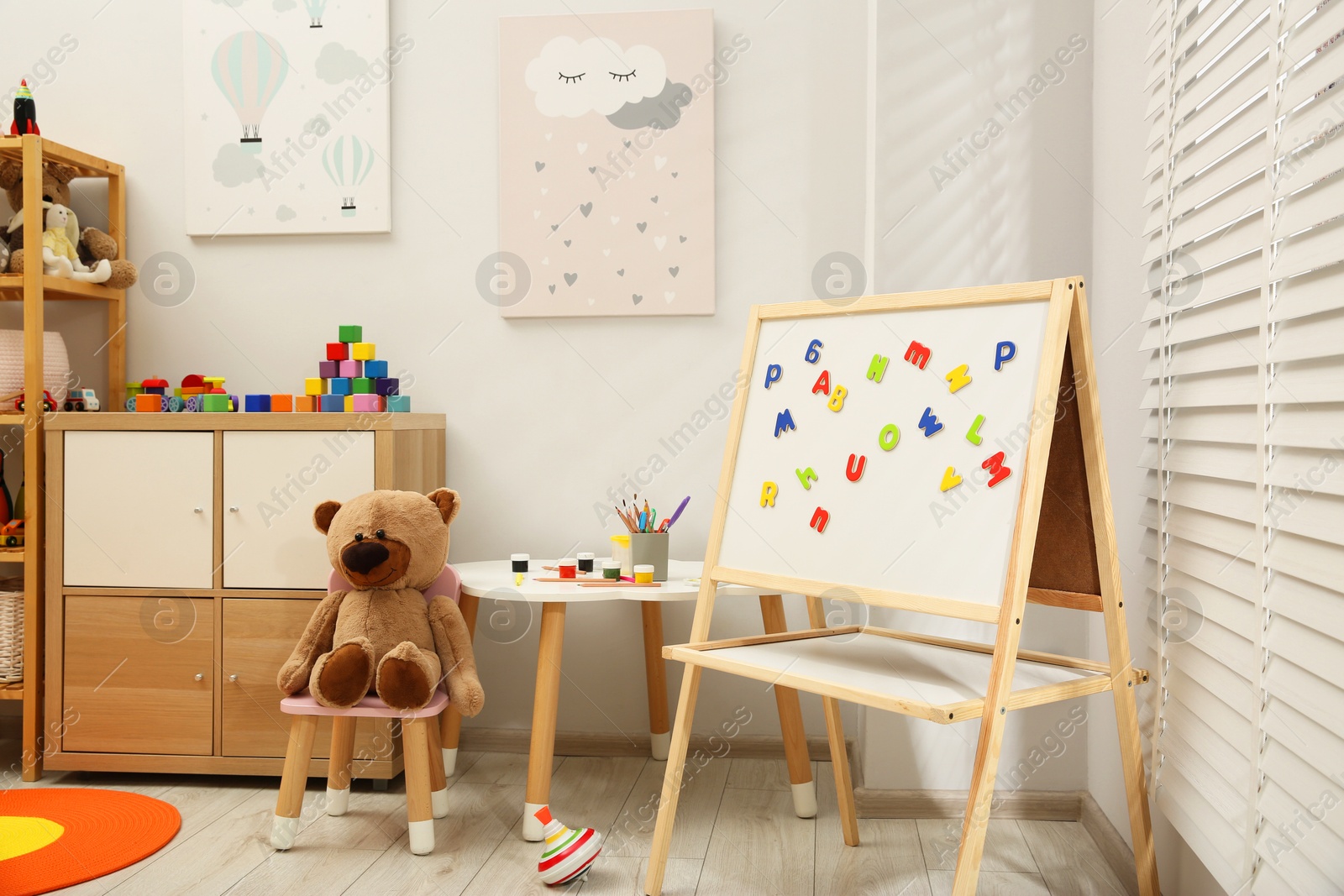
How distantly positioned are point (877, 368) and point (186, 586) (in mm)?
1620

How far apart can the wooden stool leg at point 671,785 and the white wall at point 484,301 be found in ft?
2.56

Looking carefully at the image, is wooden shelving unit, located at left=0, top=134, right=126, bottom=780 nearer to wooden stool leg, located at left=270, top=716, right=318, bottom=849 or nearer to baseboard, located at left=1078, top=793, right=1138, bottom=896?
wooden stool leg, located at left=270, top=716, right=318, bottom=849

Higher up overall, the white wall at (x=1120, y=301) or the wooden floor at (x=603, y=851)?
the white wall at (x=1120, y=301)

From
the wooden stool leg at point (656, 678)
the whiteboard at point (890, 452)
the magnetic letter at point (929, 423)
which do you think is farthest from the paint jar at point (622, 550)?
the magnetic letter at point (929, 423)

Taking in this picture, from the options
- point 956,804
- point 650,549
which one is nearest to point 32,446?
point 650,549

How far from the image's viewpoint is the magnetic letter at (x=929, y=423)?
1.47m

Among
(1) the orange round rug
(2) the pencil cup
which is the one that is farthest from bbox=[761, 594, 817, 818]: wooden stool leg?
(1) the orange round rug

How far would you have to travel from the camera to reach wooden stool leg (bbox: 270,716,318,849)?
5.98 ft

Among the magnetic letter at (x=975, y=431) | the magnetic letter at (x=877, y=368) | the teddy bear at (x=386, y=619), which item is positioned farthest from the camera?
the teddy bear at (x=386, y=619)

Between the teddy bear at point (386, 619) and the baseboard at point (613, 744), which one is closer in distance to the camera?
the teddy bear at point (386, 619)

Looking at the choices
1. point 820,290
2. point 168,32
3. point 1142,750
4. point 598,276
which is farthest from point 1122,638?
point 168,32

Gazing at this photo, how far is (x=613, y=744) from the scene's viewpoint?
97.0 inches

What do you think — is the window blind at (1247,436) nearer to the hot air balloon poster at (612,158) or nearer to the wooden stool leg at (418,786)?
the hot air balloon poster at (612,158)

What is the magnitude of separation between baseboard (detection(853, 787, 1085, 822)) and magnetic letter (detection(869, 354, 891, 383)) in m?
0.96
